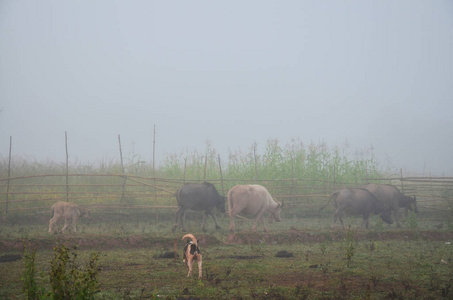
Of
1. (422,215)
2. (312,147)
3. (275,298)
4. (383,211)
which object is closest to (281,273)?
(275,298)

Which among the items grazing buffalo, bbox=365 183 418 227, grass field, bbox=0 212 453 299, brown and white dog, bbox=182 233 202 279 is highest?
grazing buffalo, bbox=365 183 418 227

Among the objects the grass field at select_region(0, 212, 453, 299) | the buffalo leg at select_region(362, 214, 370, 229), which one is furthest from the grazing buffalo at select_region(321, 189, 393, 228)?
the grass field at select_region(0, 212, 453, 299)

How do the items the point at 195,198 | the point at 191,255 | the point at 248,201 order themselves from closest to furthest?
the point at 191,255 → the point at 248,201 → the point at 195,198

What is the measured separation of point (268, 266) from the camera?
7.39 meters

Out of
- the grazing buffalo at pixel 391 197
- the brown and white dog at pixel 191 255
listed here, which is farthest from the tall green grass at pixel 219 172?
the brown and white dog at pixel 191 255

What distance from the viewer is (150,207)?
15.0m

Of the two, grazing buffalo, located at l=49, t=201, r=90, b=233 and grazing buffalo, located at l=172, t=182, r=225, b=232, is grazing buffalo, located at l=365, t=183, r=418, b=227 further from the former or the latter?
grazing buffalo, located at l=49, t=201, r=90, b=233

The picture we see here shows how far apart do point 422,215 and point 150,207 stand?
33.0 ft

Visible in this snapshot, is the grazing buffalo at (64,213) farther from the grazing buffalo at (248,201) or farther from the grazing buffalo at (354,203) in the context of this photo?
the grazing buffalo at (354,203)

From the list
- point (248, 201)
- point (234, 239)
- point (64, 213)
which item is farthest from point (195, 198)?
point (64, 213)

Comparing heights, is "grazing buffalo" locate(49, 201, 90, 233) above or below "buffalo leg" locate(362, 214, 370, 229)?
above

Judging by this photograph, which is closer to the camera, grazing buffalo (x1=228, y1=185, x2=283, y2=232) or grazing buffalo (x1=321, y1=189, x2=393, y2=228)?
grazing buffalo (x1=228, y1=185, x2=283, y2=232)

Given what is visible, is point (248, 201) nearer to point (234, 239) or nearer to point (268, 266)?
point (234, 239)

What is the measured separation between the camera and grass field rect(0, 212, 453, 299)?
222 inches
